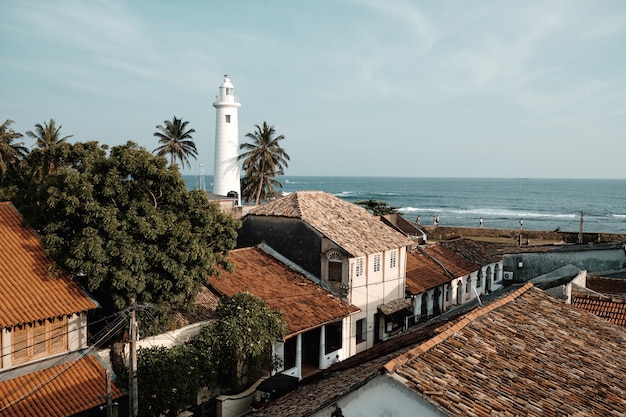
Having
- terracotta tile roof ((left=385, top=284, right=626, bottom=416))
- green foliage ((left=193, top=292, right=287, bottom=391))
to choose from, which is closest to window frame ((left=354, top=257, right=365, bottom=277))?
green foliage ((left=193, top=292, right=287, bottom=391))

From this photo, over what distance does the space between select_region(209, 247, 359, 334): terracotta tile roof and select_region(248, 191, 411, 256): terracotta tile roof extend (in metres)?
2.48

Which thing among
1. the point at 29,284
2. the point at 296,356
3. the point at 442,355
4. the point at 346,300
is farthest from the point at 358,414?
the point at 346,300

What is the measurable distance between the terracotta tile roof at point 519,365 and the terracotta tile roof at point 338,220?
11.8 meters

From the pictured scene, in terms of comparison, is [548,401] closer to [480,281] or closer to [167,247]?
[167,247]

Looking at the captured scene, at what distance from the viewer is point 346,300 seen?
25.2m

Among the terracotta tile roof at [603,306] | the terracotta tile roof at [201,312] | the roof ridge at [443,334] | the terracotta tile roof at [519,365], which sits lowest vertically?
the terracotta tile roof at [201,312]

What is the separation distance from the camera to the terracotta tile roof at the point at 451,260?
35.0 meters

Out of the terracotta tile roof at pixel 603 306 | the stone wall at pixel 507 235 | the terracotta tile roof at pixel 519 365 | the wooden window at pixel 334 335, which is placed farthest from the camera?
the stone wall at pixel 507 235

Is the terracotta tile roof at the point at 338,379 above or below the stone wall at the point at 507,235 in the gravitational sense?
above

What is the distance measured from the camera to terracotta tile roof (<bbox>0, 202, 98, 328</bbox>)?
1468 centimetres

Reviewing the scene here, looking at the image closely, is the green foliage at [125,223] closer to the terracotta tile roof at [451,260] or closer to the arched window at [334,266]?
the arched window at [334,266]

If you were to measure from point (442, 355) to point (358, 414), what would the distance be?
84.7 inches

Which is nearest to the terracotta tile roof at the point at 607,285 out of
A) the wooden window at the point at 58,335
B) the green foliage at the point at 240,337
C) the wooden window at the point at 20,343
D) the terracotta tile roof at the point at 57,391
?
the green foliage at the point at 240,337

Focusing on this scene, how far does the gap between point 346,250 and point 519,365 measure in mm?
13997
